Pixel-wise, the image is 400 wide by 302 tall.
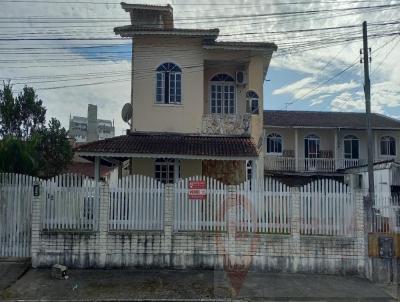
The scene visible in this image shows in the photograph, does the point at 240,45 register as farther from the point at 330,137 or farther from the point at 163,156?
the point at 330,137

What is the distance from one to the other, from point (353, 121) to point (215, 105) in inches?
618

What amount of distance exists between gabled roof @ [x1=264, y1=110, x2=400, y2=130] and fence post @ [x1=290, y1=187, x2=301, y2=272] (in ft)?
59.1

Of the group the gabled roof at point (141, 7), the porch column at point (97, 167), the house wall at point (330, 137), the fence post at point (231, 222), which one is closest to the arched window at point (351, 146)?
the house wall at point (330, 137)

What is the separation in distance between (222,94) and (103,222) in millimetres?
9152

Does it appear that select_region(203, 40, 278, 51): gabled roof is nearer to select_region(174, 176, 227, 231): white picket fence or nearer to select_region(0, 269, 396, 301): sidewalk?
select_region(174, 176, 227, 231): white picket fence

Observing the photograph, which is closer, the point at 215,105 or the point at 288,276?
the point at 288,276

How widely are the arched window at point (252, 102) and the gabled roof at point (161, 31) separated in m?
2.77

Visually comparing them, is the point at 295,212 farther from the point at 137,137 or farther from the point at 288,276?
the point at 137,137

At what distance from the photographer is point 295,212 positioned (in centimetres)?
1016

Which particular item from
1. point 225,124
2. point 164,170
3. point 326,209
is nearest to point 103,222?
point 326,209

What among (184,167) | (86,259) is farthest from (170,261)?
(184,167)

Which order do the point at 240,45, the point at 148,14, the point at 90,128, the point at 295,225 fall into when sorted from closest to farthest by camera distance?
the point at 295,225, the point at 240,45, the point at 148,14, the point at 90,128

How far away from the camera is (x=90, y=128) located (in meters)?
35.7

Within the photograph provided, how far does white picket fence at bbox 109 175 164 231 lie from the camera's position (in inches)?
401
